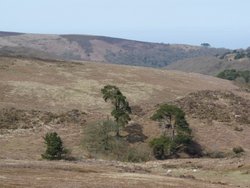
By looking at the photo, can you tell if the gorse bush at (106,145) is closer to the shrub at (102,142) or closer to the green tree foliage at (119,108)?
the shrub at (102,142)

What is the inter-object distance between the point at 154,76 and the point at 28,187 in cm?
9007

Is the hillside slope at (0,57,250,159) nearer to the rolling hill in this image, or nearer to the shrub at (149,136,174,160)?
the rolling hill

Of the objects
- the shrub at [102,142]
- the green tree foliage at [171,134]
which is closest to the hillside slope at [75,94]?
the shrub at [102,142]

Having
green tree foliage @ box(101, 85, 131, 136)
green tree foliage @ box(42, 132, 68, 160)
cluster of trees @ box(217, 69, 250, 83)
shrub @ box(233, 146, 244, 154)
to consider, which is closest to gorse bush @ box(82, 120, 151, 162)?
green tree foliage @ box(101, 85, 131, 136)

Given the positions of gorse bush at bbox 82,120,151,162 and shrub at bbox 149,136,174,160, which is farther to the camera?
shrub at bbox 149,136,174,160

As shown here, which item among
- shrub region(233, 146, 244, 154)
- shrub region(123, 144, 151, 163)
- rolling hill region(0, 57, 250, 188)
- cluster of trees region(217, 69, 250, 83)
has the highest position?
cluster of trees region(217, 69, 250, 83)

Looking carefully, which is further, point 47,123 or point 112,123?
point 47,123

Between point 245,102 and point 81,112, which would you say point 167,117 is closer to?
point 81,112

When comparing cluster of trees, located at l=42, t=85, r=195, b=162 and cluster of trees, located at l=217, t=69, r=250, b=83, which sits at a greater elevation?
cluster of trees, located at l=217, t=69, r=250, b=83

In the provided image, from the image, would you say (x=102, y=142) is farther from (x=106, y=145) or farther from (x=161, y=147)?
(x=161, y=147)

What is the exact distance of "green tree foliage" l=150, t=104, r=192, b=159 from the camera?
2699 inches

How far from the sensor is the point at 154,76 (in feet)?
398

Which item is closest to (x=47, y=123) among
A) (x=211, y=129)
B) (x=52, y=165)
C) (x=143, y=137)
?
(x=143, y=137)

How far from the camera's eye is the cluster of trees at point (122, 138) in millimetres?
60831
